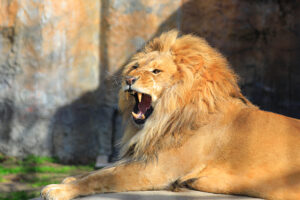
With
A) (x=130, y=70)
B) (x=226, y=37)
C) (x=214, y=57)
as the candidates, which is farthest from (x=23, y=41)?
(x=214, y=57)

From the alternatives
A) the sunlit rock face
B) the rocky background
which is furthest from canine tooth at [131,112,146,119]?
the sunlit rock face

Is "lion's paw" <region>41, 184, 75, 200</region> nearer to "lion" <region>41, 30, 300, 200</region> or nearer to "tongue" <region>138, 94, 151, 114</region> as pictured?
"lion" <region>41, 30, 300, 200</region>

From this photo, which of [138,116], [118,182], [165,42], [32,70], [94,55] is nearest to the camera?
[118,182]

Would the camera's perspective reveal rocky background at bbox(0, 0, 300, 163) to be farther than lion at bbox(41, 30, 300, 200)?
Yes

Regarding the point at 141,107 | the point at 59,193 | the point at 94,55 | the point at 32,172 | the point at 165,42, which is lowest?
the point at 32,172

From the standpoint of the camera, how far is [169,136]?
2.67 m

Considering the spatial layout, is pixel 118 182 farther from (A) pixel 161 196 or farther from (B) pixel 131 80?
(B) pixel 131 80

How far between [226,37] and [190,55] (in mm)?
3767

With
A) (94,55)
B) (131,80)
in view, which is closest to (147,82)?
(131,80)

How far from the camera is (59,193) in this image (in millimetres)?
2549

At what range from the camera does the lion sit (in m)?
2.47

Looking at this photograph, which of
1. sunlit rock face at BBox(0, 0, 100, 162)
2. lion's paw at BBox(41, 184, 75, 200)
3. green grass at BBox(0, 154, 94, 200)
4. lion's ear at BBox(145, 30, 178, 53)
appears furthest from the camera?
sunlit rock face at BBox(0, 0, 100, 162)

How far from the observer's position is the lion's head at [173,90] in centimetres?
271

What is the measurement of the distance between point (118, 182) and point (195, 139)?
555 mm
